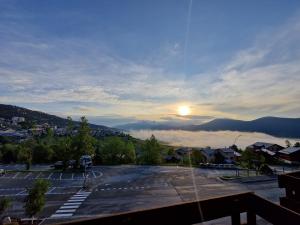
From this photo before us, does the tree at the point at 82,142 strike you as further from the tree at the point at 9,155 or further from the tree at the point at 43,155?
the tree at the point at 9,155

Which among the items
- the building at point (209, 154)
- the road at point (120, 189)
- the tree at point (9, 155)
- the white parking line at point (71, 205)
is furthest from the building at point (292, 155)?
the tree at point (9, 155)

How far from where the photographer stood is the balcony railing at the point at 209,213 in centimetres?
316

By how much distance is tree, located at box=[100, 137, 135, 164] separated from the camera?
6856cm

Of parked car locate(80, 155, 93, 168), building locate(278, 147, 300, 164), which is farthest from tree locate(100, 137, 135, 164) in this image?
building locate(278, 147, 300, 164)

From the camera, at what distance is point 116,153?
69688 millimetres

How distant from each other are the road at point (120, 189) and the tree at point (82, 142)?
11.8ft

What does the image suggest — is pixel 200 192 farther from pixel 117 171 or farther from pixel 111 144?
pixel 111 144

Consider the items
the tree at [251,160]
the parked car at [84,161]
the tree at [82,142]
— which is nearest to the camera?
the tree at [251,160]

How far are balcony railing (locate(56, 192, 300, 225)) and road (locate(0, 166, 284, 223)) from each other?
2209 cm

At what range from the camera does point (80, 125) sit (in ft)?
190

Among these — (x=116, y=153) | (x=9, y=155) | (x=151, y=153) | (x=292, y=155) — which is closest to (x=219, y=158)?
(x=292, y=155)

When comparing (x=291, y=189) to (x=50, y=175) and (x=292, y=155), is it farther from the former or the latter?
(x=292, y=155)

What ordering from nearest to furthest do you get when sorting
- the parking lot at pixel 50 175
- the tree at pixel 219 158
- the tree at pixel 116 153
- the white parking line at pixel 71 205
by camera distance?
the white parking line at pixel 71 205, the parking lot at pixel 50 175, the tree at pixel 116 153, the tree at pixel 219 158

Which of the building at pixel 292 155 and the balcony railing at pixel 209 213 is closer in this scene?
the balcony railing at pixel 209 213
